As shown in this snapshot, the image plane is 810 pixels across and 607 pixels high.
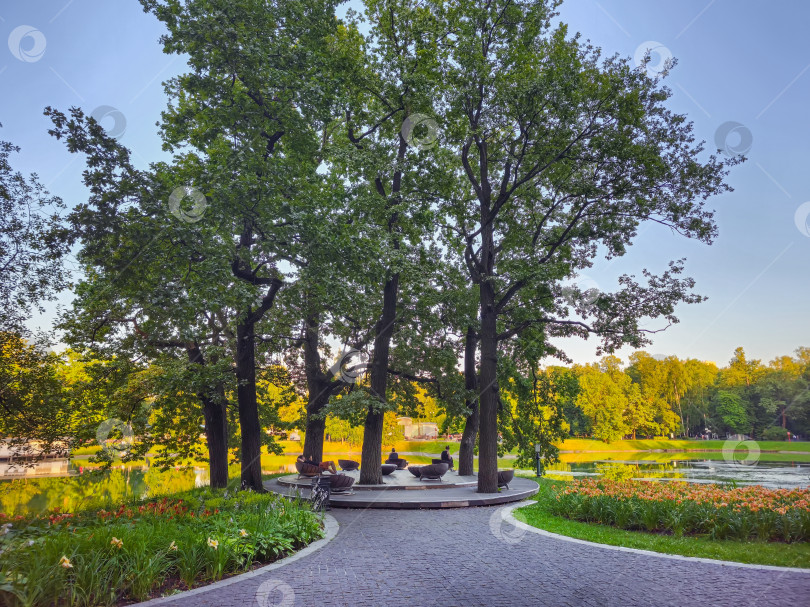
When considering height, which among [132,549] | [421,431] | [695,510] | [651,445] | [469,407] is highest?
[469,407]

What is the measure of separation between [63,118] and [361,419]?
13.7m

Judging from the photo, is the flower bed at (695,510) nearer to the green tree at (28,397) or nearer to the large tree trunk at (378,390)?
the large tree trunk at (378,390)

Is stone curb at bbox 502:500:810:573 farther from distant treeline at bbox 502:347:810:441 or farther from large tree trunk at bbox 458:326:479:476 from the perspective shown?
distant treeline at bbox 502:347:810:441

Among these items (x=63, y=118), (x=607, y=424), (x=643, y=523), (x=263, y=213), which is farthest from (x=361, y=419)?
(x=607, y=424)

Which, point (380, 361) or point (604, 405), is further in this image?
point (604, 405)

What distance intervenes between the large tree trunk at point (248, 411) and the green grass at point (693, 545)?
8.98 meters

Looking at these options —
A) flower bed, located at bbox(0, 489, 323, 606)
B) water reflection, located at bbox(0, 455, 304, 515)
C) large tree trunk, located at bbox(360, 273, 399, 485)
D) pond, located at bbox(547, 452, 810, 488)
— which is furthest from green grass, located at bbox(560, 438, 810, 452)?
flower bed, located at bbox(0, 489, 323, 606)

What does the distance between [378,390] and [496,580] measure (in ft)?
41.1

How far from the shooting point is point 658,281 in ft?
53.6

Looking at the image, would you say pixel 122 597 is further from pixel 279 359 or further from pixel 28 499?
pixel 279 359

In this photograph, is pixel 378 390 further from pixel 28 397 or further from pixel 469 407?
pixel 28 397

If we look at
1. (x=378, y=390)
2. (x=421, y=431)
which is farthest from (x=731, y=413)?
(x=378, y=390)

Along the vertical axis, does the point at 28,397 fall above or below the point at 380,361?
below

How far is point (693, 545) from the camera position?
898 cm
